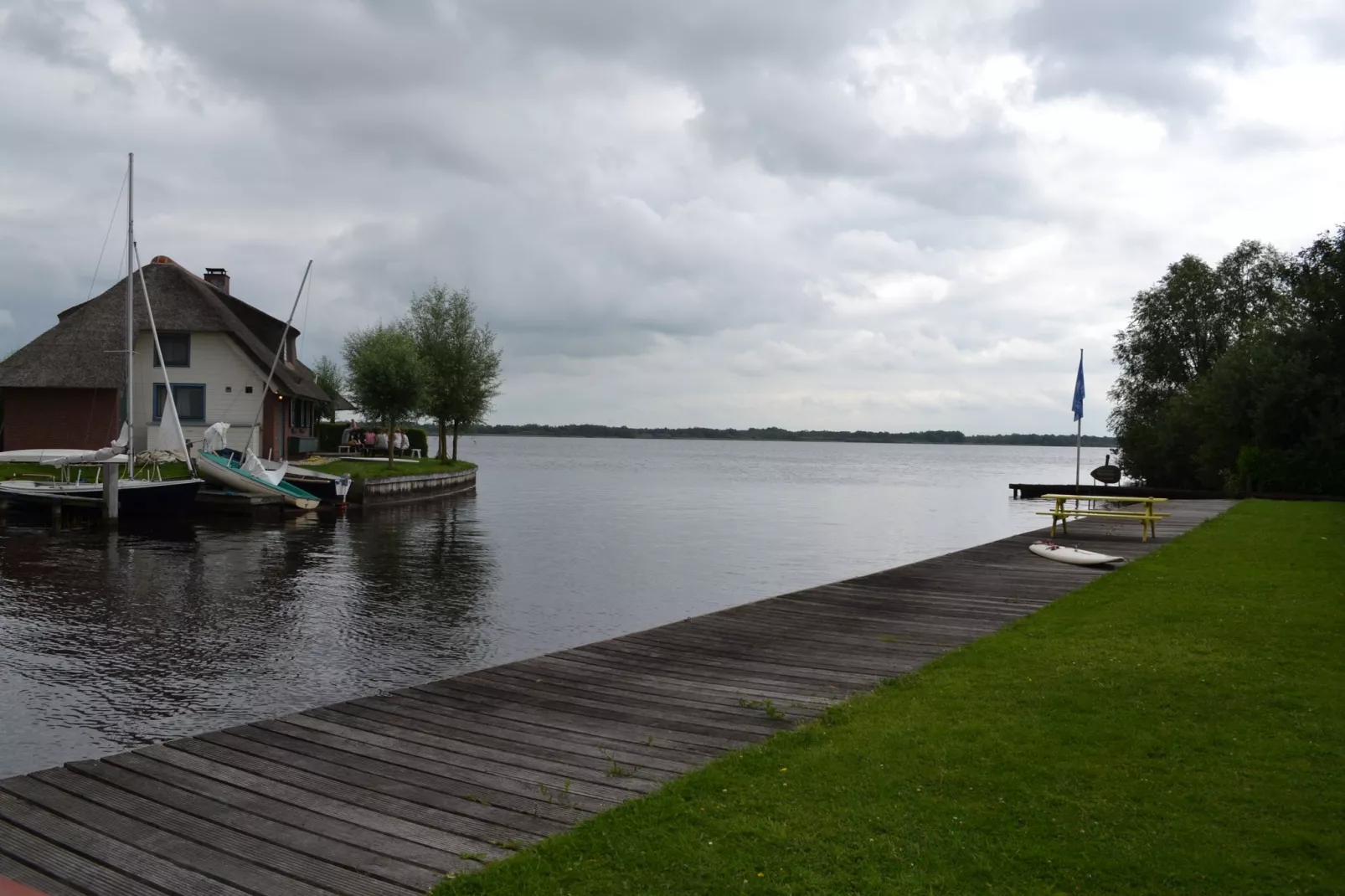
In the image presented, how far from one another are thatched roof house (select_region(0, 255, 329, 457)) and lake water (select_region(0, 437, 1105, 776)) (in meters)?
9.80

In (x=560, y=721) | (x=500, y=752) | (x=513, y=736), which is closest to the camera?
(x=500, y=752)

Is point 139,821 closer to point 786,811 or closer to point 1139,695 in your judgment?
point 786,811

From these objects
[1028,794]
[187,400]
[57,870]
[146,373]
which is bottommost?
[57,870]

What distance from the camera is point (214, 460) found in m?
34.2

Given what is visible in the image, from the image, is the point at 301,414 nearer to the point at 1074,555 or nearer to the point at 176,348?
the point at 176,348

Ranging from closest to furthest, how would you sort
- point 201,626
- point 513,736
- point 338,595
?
1. point 513,736
2. point 201,626
3. point 338,595

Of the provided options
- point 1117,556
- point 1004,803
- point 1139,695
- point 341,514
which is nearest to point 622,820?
point 1004,803

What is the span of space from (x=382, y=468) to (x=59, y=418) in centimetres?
1289

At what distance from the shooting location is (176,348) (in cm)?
4181

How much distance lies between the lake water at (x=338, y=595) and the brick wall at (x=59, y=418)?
12.3m

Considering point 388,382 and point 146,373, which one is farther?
point 388,382

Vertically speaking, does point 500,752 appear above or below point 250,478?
below

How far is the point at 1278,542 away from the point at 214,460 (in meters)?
31.6

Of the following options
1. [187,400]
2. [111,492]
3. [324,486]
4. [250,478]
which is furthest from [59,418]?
[111,492]
